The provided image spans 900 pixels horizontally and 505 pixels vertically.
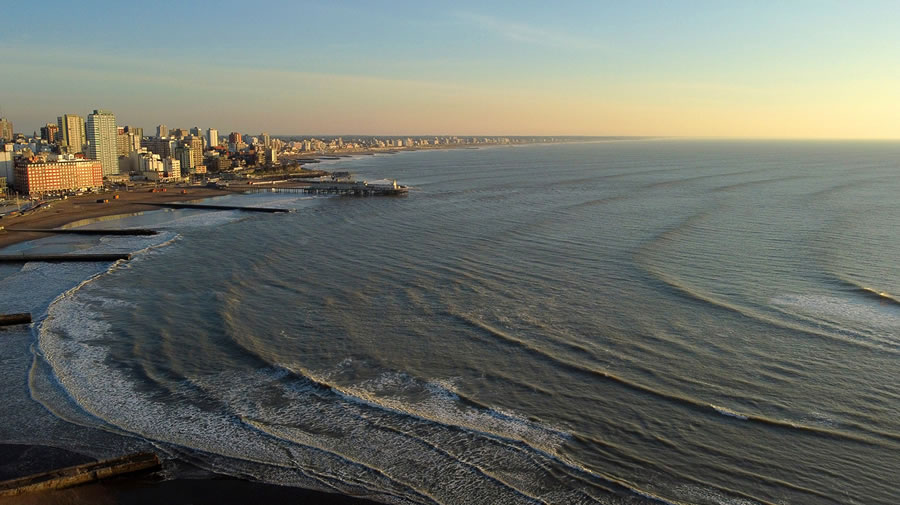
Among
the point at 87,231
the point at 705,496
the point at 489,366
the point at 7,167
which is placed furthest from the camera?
the point at 7,167

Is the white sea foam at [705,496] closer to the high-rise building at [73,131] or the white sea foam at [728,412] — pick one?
the white sea foam at [728,412]

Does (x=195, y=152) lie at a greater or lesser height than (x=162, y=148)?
lesser

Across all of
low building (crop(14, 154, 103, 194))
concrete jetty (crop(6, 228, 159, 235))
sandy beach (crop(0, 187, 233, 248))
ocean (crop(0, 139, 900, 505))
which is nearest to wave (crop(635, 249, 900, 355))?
ocean (crop(0, 139, 900, 505))

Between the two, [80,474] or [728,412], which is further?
[728,412]

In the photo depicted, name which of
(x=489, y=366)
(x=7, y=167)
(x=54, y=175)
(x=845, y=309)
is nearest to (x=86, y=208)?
(x=54, y=175)

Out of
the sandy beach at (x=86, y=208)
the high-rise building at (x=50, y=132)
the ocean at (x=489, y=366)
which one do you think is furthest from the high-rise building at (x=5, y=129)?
the ocean at (x=489, y=366)

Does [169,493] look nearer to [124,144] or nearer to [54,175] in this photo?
[54,175]

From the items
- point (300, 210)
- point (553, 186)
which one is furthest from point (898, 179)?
point (300, 210)
